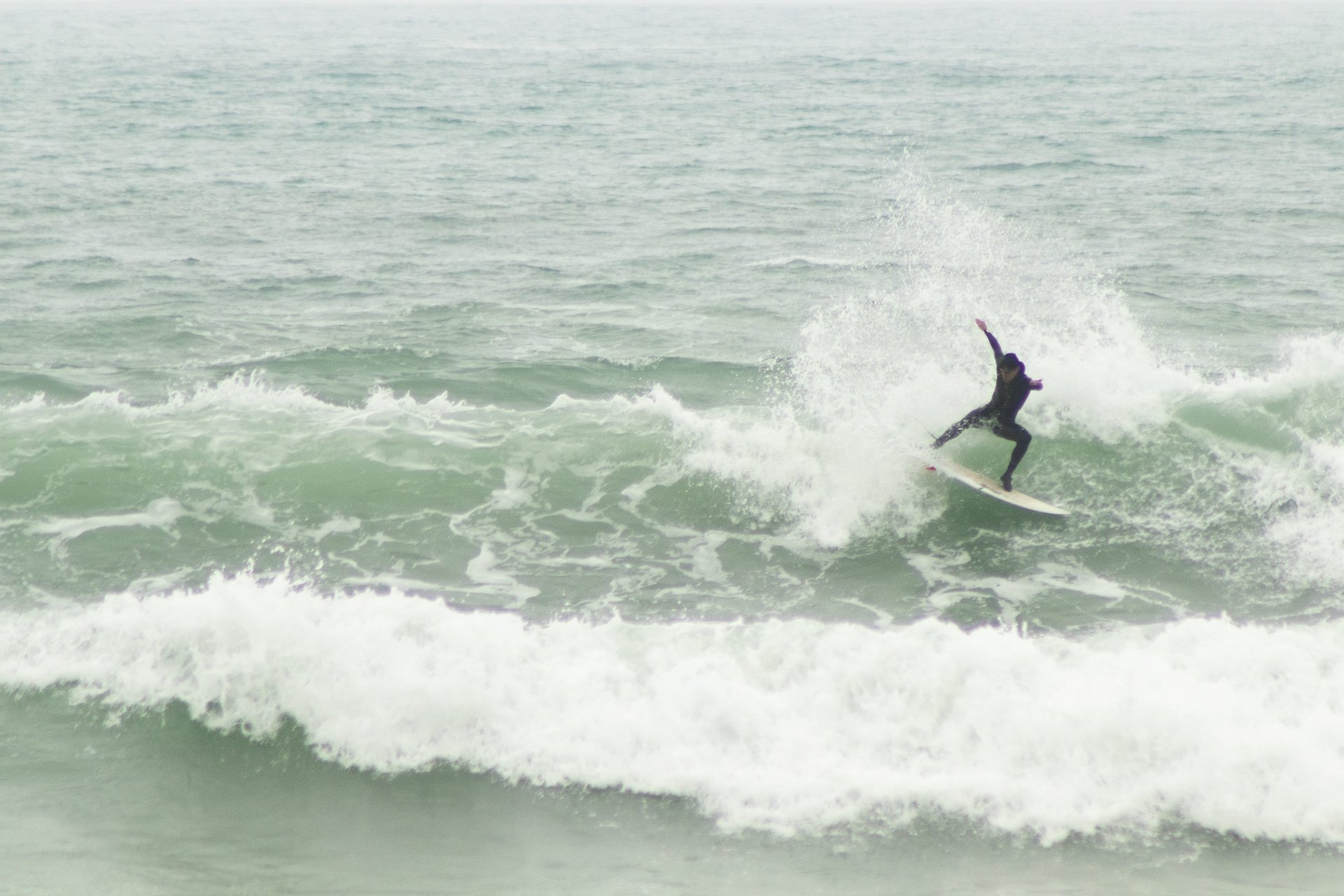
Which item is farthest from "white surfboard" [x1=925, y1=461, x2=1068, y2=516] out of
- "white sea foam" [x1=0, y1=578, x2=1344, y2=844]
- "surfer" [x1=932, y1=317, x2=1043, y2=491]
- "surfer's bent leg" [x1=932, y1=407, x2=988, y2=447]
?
"white sea foam" [x1=0, y1=578, x2=1344, y2=844]

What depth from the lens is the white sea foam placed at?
7.14 meters

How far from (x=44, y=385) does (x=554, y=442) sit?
279 inches

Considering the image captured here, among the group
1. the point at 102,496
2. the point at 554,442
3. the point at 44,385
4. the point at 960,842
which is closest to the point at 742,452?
the point at 554,442

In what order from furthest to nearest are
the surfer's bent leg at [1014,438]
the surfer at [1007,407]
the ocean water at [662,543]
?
1. the surfer's bent leg at [1014,438]
2. the surfer at [1007,407]
3. the ocean water at [662,543]

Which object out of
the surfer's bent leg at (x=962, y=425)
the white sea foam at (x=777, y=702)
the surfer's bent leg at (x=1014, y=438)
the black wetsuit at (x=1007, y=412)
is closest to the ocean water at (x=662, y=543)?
the white sea foam at (x=777, y=702)

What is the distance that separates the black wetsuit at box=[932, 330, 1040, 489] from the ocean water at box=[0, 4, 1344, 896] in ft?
2.37

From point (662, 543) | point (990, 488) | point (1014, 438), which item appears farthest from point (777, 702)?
point (1014, 438)

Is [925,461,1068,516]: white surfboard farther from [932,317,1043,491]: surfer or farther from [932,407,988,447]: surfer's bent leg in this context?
[932,407,988,447]: surfer's bent leg

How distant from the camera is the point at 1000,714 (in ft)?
25.4

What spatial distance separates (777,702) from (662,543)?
3181 millimetres

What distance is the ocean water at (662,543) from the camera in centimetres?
707

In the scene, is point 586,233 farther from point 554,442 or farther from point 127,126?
point 127,126

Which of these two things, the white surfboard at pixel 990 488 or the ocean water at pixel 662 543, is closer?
the ocean water at pixel 662 543

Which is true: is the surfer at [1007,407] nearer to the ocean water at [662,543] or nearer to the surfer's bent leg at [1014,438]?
the surfer's bent leg at [1014,438]
